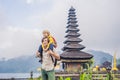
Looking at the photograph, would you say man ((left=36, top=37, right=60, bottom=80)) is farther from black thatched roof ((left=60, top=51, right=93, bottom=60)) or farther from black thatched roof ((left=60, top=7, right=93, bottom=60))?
black thatched roof ((left=60, top=51, right=93, bottom=60))

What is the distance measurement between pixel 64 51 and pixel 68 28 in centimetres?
573

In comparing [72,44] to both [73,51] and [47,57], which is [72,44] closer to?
[73,51]

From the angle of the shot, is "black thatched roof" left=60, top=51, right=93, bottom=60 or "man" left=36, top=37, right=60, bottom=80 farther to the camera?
"black thatched roof" left=60, top=51, right=93, bottom=60

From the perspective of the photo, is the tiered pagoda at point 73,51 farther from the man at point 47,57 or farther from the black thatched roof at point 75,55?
the man at point 47,57

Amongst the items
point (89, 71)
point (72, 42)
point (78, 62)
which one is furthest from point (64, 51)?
point (89, 71)

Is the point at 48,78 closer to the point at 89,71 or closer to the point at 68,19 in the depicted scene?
the point at 89,71

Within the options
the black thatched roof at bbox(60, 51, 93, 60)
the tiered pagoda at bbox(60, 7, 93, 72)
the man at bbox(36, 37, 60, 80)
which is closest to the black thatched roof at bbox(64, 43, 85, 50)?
the tiered pagoda at bbox(60, 7, 93, 72)

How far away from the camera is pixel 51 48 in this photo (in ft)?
30.5

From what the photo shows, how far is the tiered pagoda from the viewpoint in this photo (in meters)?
52.9

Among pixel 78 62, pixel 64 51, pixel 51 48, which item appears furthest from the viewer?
pixel 64 51

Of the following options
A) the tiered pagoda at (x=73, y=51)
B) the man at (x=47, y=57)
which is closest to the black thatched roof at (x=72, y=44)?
the tiered pagoda at (x=73, y=51)

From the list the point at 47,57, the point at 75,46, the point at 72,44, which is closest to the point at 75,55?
the point at 75,46

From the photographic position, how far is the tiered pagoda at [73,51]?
5294cm

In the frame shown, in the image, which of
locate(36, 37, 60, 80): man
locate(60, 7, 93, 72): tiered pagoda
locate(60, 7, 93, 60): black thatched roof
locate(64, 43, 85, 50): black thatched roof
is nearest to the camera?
locate(36, 37, 60, 80): man
